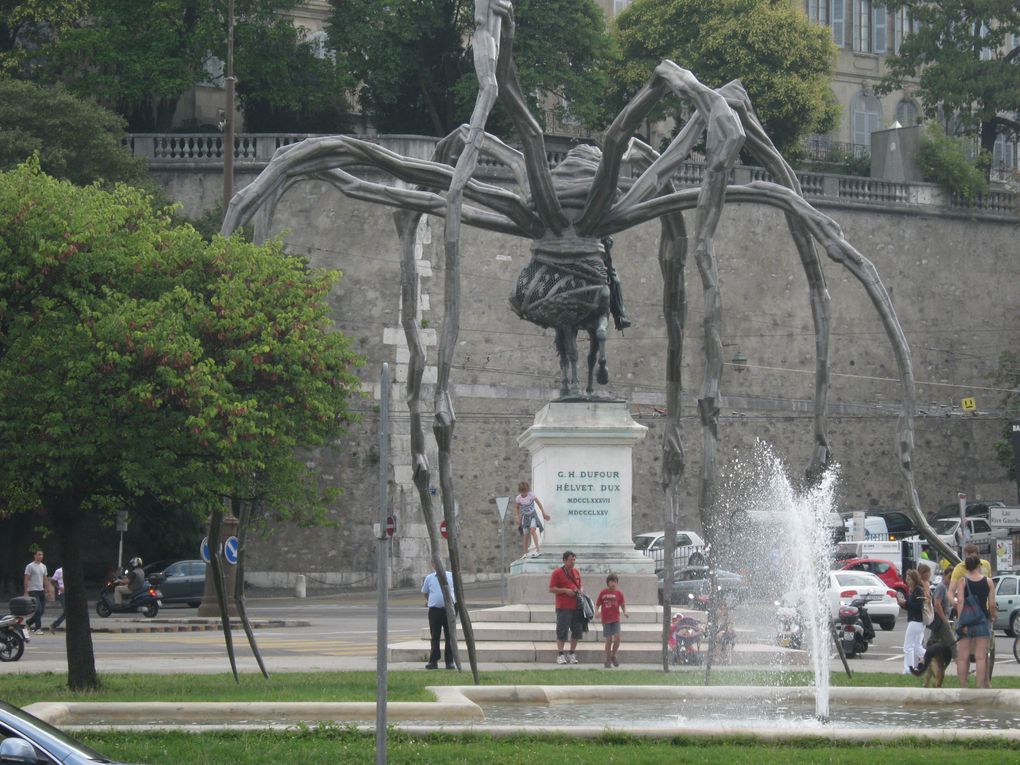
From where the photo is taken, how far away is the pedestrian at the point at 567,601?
21625 mm

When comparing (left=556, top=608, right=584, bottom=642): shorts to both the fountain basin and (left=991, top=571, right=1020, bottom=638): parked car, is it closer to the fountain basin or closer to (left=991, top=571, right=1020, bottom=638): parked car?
the fountain basin

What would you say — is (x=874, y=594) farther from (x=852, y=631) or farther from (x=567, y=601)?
(x=567, y=601)

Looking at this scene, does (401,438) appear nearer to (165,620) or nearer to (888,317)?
(165,620)

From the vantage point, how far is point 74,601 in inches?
720

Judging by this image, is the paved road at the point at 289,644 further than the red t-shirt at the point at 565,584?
Yes

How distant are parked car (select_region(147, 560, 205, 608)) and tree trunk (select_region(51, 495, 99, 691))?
24.2 meters

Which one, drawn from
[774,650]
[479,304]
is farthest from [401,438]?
[774,650]

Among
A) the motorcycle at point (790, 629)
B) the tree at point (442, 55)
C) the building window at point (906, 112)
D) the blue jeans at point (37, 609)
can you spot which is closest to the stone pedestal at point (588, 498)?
the motorcycle at point (790, 629)

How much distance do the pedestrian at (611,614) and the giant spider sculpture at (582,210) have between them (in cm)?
330

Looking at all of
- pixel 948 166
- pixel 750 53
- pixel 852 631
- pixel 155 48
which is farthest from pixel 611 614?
pixel 948 166

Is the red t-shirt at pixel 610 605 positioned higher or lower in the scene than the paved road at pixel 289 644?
higher

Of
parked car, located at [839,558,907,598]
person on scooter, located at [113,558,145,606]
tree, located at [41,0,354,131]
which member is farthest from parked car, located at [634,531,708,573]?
tree, located at [41,0,354,131]

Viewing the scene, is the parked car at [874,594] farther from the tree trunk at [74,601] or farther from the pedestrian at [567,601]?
the tree trunk at [74,601]

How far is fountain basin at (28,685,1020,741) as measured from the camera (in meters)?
12.7
